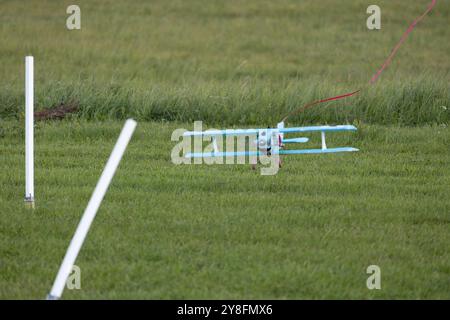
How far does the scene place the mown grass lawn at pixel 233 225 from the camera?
657 cm

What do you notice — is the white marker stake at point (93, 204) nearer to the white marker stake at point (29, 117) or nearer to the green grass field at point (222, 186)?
the green grass field at point (222, 186)

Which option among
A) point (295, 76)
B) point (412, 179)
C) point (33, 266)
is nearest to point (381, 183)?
point (412, 179)

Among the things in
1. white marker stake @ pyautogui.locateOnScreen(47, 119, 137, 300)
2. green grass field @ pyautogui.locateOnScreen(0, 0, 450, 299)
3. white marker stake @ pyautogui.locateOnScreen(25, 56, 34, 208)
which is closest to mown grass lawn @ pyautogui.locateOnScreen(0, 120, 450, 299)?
green grass field @ pyautogui.locateOnScreen(0, 0, 450, 299)

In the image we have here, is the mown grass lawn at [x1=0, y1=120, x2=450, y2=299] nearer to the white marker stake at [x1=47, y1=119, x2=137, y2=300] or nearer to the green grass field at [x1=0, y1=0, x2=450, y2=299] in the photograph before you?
the green grass field at [x1=0, y1=0, x2=450, y2=299]

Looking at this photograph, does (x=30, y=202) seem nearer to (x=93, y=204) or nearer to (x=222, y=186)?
(x=222, y=186)

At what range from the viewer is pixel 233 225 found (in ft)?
26.5

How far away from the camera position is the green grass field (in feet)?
22.1

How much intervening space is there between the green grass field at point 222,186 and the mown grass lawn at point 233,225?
0.07 ft

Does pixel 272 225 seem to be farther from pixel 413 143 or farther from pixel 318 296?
pixel 413 143

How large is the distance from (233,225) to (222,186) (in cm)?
167

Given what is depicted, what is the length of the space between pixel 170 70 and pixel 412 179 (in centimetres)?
1107

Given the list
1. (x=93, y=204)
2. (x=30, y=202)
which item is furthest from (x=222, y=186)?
(x=93, y=204)

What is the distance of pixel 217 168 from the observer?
10.8 metres

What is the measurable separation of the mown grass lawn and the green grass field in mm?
21
